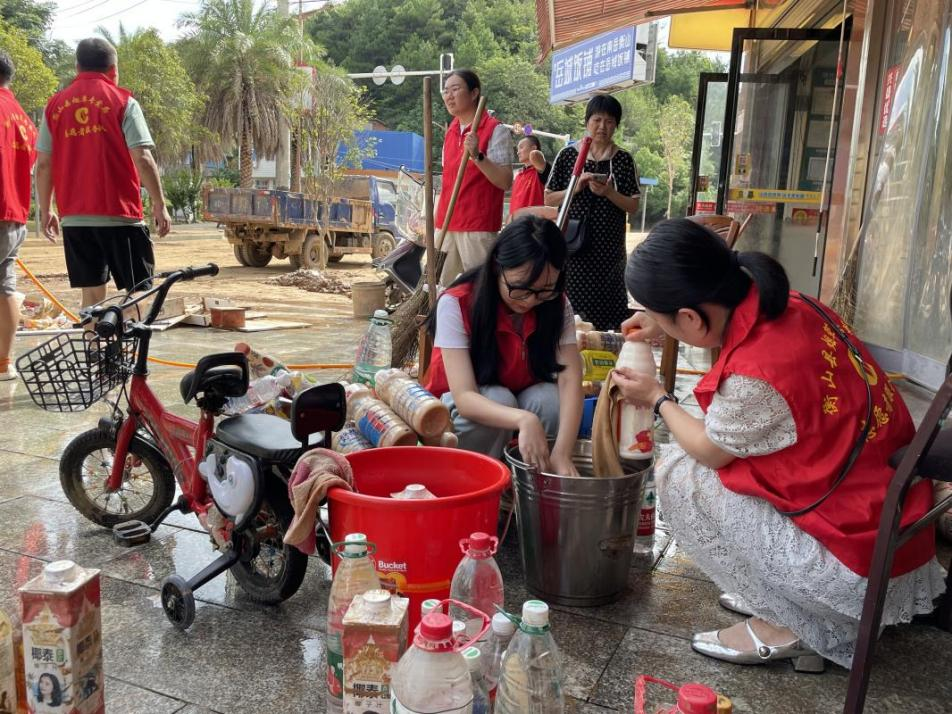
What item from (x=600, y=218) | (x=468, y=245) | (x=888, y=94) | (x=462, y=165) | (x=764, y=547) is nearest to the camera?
(x=764, y=547)

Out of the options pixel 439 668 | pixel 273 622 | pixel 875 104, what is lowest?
pixel 273 622

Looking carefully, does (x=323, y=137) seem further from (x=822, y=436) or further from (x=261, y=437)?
(x=822, y=436)

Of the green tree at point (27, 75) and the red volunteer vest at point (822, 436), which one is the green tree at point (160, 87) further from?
the red volunteer vest at point (822, 436)

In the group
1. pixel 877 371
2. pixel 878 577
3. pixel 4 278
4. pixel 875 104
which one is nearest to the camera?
pixel 878 577

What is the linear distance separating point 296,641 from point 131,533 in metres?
0.98

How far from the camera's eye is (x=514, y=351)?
3.00 m

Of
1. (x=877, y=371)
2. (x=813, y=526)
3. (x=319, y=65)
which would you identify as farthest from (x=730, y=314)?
(x=319, y=65)

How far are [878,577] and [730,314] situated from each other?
0.77 m

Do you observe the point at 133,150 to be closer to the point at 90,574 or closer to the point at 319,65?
the point at 90,574

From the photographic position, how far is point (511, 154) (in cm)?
497

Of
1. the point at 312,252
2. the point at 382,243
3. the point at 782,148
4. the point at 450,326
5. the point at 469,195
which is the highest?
the point at 782,148

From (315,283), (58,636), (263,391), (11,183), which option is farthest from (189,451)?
(315,283)

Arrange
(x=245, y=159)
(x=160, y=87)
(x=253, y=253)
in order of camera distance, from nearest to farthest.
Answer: (x=253, y=253)
(x=160, y=87)
(x=245, y=159)

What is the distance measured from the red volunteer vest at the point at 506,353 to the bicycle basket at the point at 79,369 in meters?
1.12
